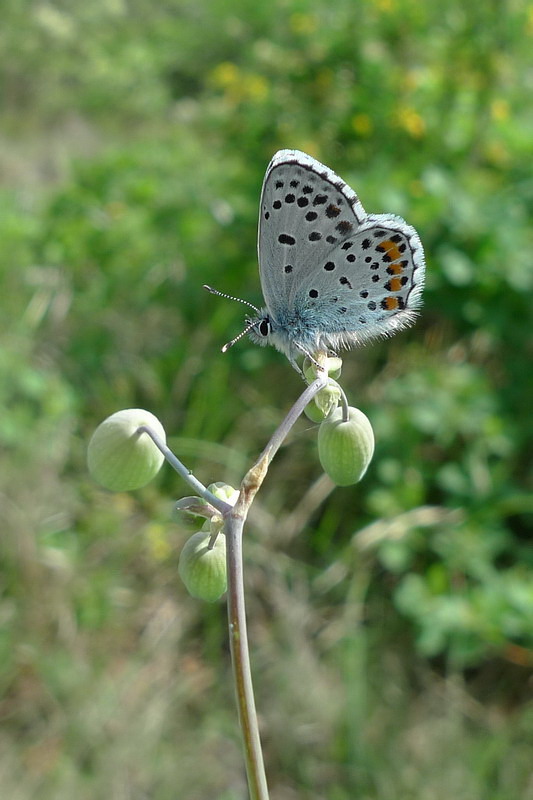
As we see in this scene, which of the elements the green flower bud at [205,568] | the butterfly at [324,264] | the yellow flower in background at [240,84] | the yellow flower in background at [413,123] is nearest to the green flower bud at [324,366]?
the butterfly at [324,264]

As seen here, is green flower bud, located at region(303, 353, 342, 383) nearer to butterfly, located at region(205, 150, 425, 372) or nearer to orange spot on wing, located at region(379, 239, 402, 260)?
butterfly, located at region(205, 150, 425, 372)

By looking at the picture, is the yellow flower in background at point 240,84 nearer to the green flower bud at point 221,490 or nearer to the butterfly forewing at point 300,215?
the butterfly forewing at point 300,215

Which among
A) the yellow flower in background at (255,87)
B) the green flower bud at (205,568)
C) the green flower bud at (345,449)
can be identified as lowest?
the green flower bud at (205,568)

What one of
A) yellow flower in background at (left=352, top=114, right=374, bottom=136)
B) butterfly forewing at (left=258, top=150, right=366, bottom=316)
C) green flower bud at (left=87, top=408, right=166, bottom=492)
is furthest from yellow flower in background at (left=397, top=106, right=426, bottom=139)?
green flower bud at (left=87, top=408, right=166, bottom=492)

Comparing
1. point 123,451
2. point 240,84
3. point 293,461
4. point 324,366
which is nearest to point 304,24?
point 240,84

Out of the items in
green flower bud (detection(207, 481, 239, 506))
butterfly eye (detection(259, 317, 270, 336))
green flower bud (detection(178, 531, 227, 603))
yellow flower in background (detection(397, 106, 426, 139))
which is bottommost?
green flower bud (detection(178, 531, 227, 603))

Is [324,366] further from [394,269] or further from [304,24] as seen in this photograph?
[304,24]
